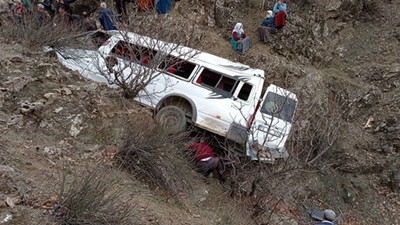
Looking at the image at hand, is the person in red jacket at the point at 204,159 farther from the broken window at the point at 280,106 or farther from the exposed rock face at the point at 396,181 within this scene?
the exposed rock face at the point at 396,181

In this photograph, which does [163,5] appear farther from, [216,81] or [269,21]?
[216,81]

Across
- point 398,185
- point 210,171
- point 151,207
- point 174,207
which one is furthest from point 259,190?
point 398,185

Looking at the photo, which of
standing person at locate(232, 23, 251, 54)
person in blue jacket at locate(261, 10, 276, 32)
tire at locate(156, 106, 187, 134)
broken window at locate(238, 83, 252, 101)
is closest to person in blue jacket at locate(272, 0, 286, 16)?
person in blue jacket at locate(261, 10, 276, 32)

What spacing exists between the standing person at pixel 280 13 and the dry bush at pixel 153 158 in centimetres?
657

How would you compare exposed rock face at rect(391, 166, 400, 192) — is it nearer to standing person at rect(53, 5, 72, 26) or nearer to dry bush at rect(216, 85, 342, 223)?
dry bush at rect(216, 85, 342, 223)

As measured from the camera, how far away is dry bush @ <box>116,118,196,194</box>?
5566 millimetres

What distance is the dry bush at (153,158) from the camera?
5.57 meters

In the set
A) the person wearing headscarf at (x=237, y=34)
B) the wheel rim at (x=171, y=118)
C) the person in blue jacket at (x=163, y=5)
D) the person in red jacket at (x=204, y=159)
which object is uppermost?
the person in blue jacket at (x=163, y=5)

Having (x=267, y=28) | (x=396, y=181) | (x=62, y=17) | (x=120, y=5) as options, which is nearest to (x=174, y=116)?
(x=62, y=17)

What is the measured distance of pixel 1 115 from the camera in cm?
546

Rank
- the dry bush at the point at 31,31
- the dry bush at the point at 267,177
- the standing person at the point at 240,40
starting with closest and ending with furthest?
the dry bush at the point at 267,177
the dry bush at the point at 31,31
the standing person at the point at 240,40

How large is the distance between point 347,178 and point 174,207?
6295 mm

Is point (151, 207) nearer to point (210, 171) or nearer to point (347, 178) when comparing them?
point (210, 171)

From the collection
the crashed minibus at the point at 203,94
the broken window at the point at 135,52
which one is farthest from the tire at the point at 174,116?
the broken window at the point at 135,52
